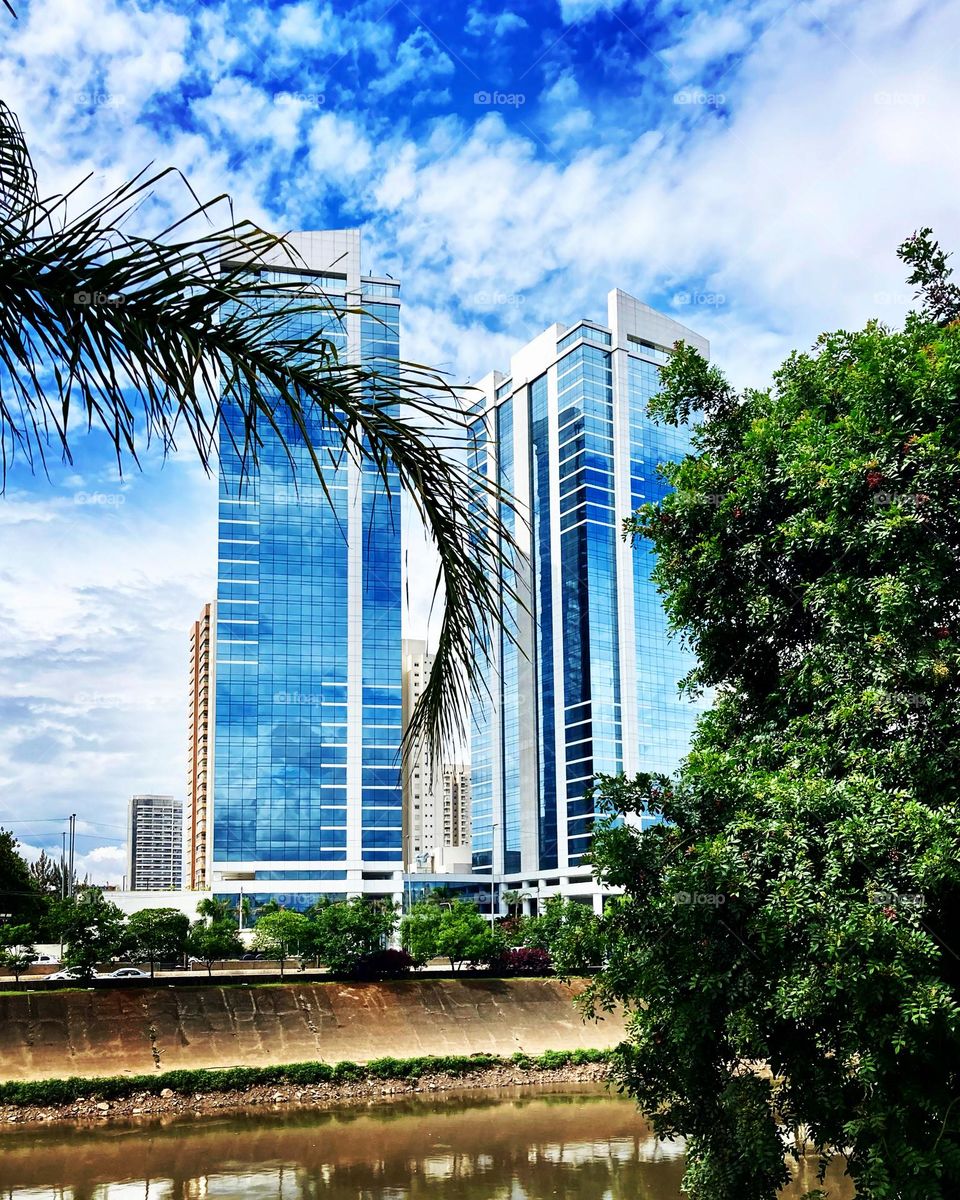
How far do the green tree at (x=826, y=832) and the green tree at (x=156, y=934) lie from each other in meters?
25.0

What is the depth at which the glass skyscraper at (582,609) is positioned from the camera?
231 ft

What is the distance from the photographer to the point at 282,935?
106 ft

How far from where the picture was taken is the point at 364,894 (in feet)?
222

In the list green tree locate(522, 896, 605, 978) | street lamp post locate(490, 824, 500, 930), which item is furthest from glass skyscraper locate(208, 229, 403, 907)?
green tree locate(522, 896, 605, 978)

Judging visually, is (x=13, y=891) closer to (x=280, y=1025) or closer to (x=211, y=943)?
(x=211, y=943)

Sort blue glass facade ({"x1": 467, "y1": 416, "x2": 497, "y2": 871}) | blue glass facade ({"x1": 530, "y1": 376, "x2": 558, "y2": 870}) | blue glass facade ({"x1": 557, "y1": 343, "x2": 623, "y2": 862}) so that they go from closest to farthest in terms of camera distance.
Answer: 1. blue glass facade ({"x1": 557, "y1": 343, "x2": 623, "y2": 862})
2. blue glass facade ({"x1": 530, "y1": 376, "x2": 558, "y2": 870})
3. blue glass facade ({"x1": 467, "y1": 416, "x2": 497, "y2": 871})

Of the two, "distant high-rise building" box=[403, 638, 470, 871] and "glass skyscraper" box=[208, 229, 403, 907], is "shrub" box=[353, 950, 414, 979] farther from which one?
"glass skyscraper" box=[208, 229, 403, 907]

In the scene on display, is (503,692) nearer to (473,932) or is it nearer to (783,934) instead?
(473,932)

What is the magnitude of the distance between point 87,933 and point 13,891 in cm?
1312

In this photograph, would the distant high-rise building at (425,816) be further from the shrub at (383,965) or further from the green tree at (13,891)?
the shrub at (383,965)

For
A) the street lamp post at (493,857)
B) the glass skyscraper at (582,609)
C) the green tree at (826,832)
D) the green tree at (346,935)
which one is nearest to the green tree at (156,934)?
the green tree at (346,935)

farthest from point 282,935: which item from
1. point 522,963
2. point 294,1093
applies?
point 294,1093

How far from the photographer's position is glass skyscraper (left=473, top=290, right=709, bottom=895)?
70500mm

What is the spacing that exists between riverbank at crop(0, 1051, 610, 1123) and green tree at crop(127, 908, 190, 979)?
921 cm
